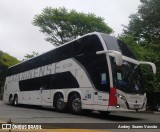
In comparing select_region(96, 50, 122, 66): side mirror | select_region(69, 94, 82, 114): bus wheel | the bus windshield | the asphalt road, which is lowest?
the asphalt road

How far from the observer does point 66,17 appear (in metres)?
38.2

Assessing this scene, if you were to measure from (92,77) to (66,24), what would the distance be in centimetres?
2517

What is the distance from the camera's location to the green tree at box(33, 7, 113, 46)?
37594 mm

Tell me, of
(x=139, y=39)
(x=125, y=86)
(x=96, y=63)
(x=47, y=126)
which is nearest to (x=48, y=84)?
(x=96, y=63)

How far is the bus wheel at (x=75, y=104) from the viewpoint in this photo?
1465 centimetres

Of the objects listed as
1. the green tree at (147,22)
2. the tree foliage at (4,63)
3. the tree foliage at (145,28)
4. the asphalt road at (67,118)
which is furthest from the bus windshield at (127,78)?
the tree foliage at (4,63)

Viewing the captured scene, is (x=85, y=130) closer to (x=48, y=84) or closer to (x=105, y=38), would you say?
(x=105, y=38)

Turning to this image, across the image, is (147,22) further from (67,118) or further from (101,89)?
(67,118)

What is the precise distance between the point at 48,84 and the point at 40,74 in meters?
1.68

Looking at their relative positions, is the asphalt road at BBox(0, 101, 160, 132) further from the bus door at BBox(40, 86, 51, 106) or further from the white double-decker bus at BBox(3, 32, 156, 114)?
the bus door at BBox(40, 86, 51, 106)

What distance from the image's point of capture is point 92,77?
13.8 metres

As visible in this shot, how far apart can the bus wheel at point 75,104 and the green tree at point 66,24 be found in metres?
22.7

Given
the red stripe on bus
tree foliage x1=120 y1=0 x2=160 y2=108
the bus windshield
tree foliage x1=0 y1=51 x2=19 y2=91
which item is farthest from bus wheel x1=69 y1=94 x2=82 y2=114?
tree foliage x1=0 y1=51 x2=19 y2=91

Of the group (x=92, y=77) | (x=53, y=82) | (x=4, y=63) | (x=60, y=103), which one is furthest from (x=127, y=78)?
(x=4, y=63)
